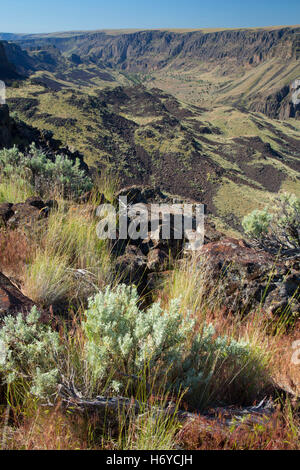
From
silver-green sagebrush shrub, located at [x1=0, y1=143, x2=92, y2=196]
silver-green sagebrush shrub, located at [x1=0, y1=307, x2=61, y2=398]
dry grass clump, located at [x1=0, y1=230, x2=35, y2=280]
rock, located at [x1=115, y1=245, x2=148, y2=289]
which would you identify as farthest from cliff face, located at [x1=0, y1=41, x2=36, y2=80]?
silver-green sagebrush shrub, located at [x1=0, y1=307, x2=61, y2=398]

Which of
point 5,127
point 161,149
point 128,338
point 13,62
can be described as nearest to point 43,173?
point 128,338

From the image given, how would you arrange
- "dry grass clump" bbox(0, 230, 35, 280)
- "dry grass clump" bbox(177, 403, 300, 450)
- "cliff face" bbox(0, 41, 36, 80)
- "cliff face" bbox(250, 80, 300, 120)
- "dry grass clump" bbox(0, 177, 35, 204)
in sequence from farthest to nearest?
"cliff face" bbox(250, 80, 300, 120)
"cliff face" bbox(0, 41, 36, 80)
"dry grass clump" bbox(0, 177, 35, 204)
"dry grass clump" bbox(0, 230, 35, 280)
"dry grass clump" bbox(177, 403, 300, 450)

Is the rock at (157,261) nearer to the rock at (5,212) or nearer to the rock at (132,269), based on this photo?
the rock at (132,269)

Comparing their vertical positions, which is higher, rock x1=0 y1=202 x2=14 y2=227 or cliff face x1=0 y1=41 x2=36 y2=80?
cliff face x1=0 y1=41 x2=36 y2=80

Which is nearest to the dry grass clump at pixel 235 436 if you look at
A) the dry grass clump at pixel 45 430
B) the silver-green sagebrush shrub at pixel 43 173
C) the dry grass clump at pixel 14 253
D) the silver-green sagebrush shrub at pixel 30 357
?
the dry grass clump at pixel 45 430

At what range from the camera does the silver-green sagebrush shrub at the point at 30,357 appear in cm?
156

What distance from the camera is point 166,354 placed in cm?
185

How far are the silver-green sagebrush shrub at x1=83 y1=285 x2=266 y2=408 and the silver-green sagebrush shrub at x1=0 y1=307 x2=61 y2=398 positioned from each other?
21 cm

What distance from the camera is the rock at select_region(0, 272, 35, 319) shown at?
6.59 ft

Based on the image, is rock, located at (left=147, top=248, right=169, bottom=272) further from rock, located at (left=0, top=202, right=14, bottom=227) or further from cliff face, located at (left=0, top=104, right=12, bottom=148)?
cliff face, located at (left=0, top=104, right=12, bottom=148)

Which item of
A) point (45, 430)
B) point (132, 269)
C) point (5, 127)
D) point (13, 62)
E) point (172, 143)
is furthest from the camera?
point (13, 62)

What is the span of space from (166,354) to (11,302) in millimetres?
1118

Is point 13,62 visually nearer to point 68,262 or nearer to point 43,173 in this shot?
point 43,173
